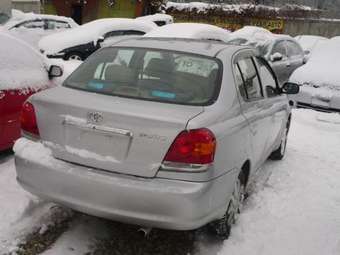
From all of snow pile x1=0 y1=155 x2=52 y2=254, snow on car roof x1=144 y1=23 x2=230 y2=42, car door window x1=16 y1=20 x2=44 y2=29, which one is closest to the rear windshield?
snow pile x1=0 y1=155 x2=52 y2=254

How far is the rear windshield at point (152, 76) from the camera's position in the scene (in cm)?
388

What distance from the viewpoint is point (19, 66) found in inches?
221

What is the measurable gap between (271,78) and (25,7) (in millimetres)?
26333

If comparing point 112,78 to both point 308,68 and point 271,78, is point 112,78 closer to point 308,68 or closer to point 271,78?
point 271,78

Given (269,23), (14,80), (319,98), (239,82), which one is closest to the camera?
(239,82)

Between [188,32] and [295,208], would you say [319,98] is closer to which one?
[188,32]

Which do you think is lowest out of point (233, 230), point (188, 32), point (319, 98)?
point (319, 98)

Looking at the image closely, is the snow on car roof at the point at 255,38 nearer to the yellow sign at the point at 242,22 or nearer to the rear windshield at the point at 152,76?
the rear windshield at the point at 152,76

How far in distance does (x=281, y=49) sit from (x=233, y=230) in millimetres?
10398

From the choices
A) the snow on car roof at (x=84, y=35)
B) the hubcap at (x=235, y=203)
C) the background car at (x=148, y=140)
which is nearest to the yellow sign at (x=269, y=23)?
the snow on car roof at (x=84, y=35)

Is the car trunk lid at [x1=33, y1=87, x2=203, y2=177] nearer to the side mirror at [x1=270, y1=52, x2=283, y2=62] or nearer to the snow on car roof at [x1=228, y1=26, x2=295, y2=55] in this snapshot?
the side mirror at [x1=270, y1=52, x2=283, y2=62]

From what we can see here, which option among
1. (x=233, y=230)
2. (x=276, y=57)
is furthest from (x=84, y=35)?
(x=233, y=230)

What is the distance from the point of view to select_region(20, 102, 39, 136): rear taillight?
12.6 feet

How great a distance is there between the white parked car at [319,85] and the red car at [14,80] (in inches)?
206
